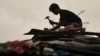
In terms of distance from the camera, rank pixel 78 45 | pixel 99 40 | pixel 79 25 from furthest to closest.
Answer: pixel 79 25 < pixel 99 40 < pixel 78 45

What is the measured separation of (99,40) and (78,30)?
0.70 m

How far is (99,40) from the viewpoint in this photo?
343 inches

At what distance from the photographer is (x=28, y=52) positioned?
7.11 meters

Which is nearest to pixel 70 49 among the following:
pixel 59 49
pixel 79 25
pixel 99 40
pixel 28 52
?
pixel 59 49

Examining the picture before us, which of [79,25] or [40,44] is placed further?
[79,25]

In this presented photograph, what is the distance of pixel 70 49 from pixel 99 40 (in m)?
1.50

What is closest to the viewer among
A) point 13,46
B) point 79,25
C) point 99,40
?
point 13,46

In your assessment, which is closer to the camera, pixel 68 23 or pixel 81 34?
pixel 81 34

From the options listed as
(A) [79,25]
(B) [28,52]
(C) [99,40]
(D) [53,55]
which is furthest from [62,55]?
(A) [79,25]

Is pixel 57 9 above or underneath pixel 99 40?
above

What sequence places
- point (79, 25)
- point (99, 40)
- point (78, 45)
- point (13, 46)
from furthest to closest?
1. point (79, 25)
2. point (99, 40)
3. point (78, 45)
4. point (13, 46)

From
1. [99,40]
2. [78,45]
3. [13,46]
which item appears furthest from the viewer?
[99,40]

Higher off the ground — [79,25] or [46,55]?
[79,25]

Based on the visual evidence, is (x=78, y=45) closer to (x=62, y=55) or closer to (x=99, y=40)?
(x=62, y=55)
